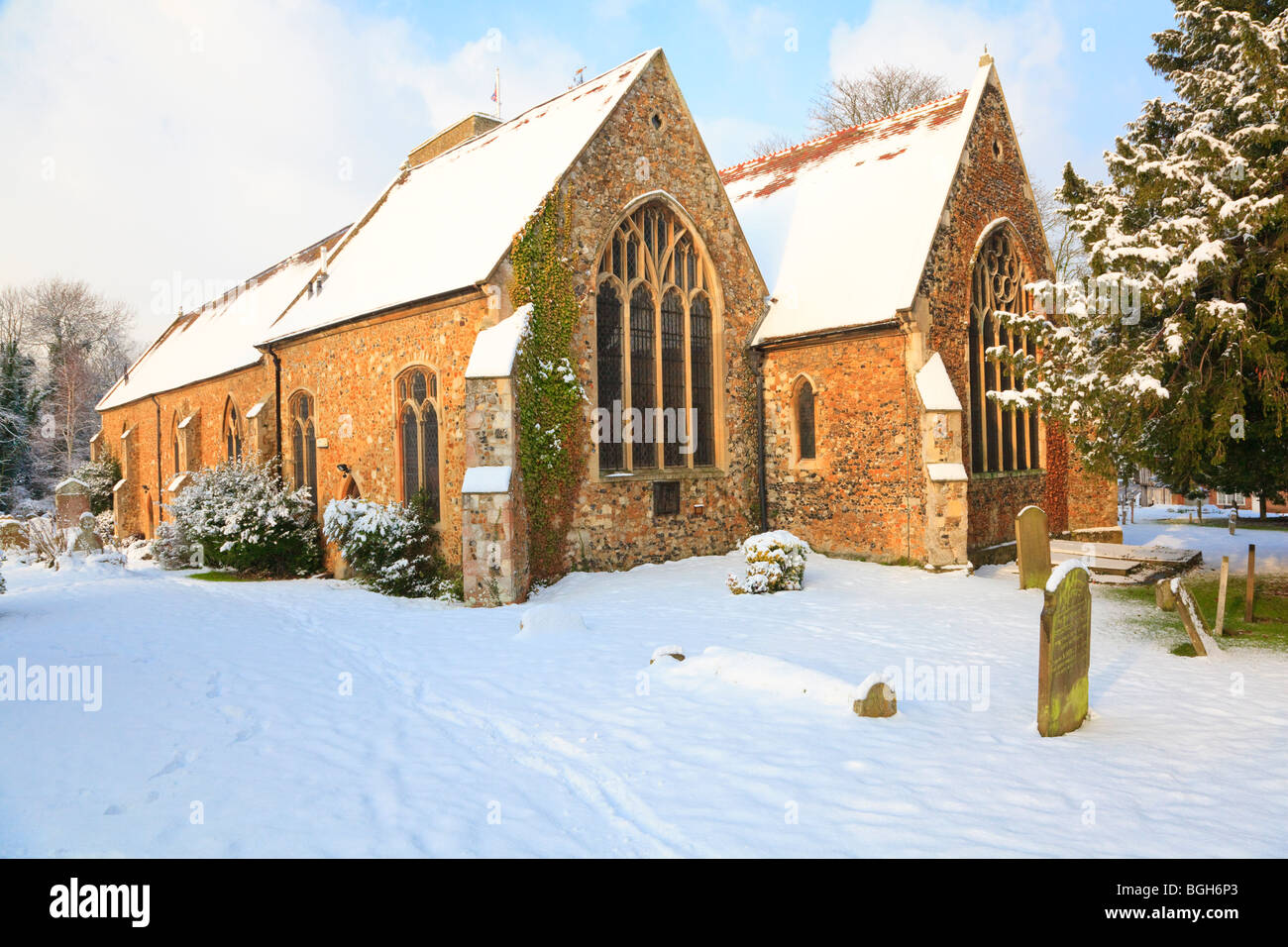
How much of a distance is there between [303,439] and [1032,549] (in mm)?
16202

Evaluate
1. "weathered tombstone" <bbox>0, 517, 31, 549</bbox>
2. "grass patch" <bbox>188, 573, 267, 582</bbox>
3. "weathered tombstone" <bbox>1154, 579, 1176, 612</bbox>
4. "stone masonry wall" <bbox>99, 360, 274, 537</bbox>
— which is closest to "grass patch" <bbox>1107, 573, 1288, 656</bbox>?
"weathered tombstone" <bbox>1154, 579, 1176, 612</bbox>

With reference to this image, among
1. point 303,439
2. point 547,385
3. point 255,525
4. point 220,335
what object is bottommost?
point 255,525

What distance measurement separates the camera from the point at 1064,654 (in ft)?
20.5

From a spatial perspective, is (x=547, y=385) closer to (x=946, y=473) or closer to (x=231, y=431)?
(x=946, y=473)

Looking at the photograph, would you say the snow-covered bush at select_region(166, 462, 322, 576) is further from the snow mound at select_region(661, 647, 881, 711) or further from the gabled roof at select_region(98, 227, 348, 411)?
the snow mound at select_region(661, 647, 881, 711)

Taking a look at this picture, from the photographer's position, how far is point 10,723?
6.46 meters

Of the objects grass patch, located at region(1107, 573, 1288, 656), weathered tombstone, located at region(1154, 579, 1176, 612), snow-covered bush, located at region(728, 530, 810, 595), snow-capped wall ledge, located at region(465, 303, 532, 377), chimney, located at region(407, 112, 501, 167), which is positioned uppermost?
chimney, located at region(407, 112, 501, 167)

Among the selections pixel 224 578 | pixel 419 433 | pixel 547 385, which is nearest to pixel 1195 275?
pixel 547 385

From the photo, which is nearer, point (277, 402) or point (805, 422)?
point (805, 422)

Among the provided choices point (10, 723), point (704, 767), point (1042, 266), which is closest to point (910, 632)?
point (704, 767)

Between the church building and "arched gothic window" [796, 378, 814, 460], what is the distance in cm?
5

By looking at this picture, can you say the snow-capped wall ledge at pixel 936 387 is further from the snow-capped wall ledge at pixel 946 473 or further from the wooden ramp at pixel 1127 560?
the wooden ramp at pixel 1127 560

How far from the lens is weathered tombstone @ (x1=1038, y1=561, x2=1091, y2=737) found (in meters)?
6.09
